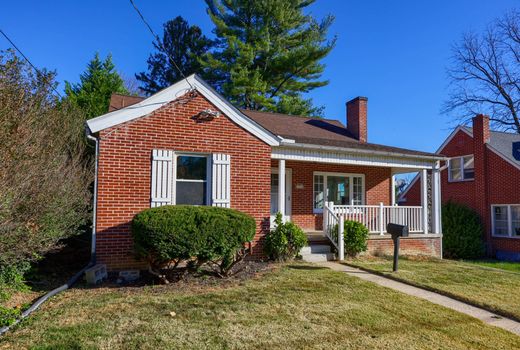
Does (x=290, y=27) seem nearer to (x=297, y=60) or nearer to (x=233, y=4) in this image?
(x=297, y=60)

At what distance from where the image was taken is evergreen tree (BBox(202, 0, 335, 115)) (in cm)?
2128

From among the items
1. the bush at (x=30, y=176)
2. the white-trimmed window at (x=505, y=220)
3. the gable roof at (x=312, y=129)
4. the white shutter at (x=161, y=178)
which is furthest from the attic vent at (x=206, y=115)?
the white-trimmed window at (x=505, y=220)

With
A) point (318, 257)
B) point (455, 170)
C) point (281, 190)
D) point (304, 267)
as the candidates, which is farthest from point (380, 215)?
point (455, 170)

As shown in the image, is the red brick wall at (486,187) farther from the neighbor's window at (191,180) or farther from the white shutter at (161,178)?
the white shutter at (161,178)

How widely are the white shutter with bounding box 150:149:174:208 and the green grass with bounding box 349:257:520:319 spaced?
16.3ft

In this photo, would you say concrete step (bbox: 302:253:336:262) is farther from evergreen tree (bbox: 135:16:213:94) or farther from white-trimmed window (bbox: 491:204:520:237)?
evergreen tree (bbox: 135:16:213:94)

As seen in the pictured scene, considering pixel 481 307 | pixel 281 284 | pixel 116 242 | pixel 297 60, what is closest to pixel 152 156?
pixel 116 242

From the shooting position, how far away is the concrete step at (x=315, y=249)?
966 cm

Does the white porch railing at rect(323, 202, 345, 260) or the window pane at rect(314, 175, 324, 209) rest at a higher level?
the window pane at rect(314, 175, 324, 209)

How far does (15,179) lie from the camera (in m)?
4.77

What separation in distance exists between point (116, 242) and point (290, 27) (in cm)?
1917

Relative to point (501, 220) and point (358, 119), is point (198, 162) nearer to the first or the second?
A: point (358, 119)

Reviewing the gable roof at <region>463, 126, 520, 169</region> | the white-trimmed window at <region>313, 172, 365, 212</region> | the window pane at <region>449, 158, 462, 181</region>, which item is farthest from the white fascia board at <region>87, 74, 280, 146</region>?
the window pane at <region>449, 158, 462, 181</region>

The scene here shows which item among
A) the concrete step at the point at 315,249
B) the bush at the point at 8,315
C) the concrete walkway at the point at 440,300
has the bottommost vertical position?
the concrete walkway at the point at 440,300
